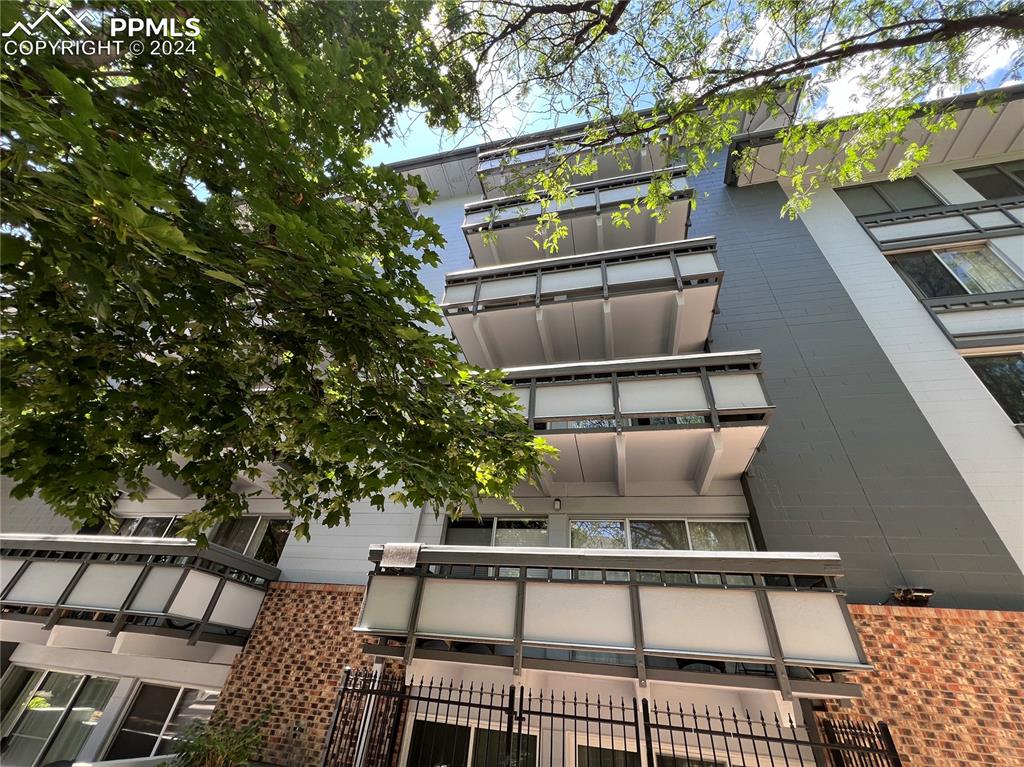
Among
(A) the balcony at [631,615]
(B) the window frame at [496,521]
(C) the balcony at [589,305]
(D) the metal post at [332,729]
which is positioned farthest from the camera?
(C) the balcony at [589,305]

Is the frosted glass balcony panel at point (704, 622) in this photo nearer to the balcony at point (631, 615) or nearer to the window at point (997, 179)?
the balcony at point (631, 615)

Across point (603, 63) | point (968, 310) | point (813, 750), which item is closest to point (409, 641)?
point (813, 750)

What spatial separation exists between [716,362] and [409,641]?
22.9 ft

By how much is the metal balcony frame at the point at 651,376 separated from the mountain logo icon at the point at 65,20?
6.97m

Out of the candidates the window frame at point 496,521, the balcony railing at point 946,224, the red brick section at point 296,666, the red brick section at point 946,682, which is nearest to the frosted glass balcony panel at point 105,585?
the red brick section at point 296,666

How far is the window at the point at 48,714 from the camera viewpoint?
8234 millimetres

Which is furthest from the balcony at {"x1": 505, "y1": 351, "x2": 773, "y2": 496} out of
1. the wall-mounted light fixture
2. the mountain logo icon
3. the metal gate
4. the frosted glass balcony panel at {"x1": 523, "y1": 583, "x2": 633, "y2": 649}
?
the mountain logo icon

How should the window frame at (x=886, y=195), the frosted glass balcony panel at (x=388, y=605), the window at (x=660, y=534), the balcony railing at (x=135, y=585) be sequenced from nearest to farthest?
the frosted glass balcony panel at (x=388, y=605), the balcony railing at (x=135, y=585), the window at (x=660, y=534), the window frame at (x=886, y=195)

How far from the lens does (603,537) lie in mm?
7984

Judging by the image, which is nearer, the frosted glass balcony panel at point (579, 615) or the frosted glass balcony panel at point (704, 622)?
the frosted glass balcony panel at point (704, 622)

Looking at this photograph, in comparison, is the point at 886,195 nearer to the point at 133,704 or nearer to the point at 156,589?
the point at 156,589

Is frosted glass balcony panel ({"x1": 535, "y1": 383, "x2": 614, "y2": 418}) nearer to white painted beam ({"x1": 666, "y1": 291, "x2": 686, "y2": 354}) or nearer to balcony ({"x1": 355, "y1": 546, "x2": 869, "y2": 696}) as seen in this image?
white painted beam ({"x1": 666, "y1": 291, "x2": 686, "y2": 354})

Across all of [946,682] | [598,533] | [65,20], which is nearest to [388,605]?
[598,533]

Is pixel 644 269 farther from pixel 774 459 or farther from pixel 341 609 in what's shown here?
pixel 341 609
